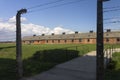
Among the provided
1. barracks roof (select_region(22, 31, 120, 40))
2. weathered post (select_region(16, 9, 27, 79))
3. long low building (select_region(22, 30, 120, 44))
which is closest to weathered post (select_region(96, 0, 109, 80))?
weathered post (select_region(16, 9, 27, 79))

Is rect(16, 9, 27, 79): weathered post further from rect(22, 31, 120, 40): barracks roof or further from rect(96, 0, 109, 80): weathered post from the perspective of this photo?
rect(22, 31, 120, 40): barracks roof

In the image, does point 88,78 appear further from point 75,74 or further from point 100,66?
point 100,66

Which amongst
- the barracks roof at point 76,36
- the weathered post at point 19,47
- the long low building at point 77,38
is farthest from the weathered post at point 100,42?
the barracks roof at point 76,36

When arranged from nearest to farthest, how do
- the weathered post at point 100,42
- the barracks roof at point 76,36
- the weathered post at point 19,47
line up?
the weathered post at point 100,42
the weathered post at point 19,47
the barracks roof at point 76,36

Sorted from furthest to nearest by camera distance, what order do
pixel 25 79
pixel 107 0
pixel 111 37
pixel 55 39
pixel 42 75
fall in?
1. pixel 55 39
2. pixel 111 37
3. pixel 42 75
4. pixel 25 79
5. pixel 107 0

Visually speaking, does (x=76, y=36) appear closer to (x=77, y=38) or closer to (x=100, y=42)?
(x=77, y=38)

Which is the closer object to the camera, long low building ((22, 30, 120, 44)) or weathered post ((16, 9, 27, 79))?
weathered post ((16, 9, 27, 79))

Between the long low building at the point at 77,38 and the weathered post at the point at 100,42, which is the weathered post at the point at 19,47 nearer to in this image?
the weathered post at the point at 100,42

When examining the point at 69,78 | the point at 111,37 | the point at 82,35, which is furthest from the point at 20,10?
the point at 82,35

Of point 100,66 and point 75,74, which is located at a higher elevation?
point 100,66

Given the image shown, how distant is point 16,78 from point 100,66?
6.37m

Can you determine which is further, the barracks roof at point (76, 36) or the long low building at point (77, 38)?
the barracks roof at point (76, 36)

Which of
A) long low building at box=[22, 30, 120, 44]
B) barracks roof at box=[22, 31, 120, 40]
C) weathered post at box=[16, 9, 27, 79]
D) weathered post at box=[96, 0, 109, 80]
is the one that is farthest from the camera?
barracks roof at box=[22, 31, 120, 40]

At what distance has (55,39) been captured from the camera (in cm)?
8912
